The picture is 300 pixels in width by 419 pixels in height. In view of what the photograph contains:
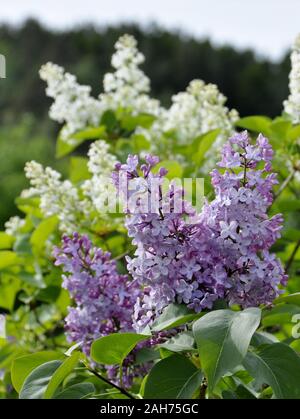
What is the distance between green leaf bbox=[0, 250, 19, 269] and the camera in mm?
1841

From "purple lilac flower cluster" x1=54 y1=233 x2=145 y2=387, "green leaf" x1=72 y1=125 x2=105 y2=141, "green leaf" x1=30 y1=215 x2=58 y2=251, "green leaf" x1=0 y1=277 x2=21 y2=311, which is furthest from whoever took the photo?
"green leaf" x1=72 y1=125 x2=105 y2=141

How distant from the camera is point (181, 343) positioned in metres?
1.05

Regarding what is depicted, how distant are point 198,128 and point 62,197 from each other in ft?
2.27

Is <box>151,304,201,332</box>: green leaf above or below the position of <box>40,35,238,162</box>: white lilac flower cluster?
below

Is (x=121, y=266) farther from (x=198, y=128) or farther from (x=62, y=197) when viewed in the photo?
(x=198, y=128)

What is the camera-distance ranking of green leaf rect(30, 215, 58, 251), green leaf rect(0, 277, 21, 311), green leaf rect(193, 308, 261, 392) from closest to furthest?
1. green leaf rect(193, 308, 261, 392)
2. green leaf rect(30, 215, 58, 251)
3. green leaf rect(0, 277, 21, 311)

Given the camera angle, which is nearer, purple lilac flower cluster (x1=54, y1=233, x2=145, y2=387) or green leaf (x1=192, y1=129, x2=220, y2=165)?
purple lilac flower cluster (x1=54, y1=233, x2=145, y2=387)

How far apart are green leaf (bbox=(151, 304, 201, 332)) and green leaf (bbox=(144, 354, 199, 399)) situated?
4 centimetres

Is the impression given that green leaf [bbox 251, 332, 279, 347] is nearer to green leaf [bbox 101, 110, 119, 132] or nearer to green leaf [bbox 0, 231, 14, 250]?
green leaf [bbox 0, 231, 14, 250]

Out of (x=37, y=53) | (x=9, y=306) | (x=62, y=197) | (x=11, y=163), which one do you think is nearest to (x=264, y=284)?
(x=62, y=197)

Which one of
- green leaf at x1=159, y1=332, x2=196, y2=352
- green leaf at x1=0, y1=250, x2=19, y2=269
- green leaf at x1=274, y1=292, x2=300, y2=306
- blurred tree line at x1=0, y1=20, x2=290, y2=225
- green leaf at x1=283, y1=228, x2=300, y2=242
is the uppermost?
blurred tree line at x1=0, y1=20, x2=290, y2=225

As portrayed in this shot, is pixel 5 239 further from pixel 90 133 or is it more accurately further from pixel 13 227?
pixel 90 133

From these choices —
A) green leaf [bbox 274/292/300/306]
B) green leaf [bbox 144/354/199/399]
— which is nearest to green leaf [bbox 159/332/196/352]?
green leaf [bbox 144/354/199/399]

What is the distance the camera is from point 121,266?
1.75 meters
